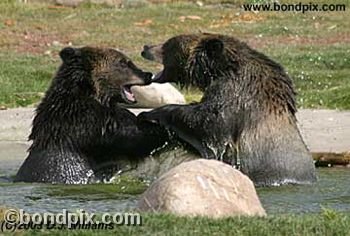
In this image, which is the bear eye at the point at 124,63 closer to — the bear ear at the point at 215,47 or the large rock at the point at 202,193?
the bear ear at the point at 215,47

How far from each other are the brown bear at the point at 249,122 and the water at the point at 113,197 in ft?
0.88

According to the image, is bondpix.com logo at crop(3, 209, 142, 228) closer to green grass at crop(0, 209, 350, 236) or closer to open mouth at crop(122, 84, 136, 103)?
green grass at crop(0, 209, 350, 236)

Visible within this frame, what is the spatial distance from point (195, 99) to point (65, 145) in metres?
4.98

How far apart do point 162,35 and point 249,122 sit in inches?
684

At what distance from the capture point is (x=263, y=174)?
34.0ft

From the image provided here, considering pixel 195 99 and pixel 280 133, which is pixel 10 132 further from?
pixel 280 133

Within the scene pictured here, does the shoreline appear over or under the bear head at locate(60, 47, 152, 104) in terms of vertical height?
under

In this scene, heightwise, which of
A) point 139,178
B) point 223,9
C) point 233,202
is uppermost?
point 233,202

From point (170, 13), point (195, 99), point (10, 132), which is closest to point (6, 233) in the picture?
point (10, 132)

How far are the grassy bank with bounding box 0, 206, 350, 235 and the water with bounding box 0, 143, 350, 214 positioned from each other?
1515 mm

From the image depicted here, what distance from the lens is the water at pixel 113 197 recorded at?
8945 millimetres

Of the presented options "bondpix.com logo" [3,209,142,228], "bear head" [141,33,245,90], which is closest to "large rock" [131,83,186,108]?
"bear head" [141,33,245,90]

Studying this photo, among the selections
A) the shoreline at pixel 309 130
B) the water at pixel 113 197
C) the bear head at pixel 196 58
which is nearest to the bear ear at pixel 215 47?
the bear head at pixel 196 58

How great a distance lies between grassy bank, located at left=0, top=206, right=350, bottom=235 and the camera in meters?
6.73
